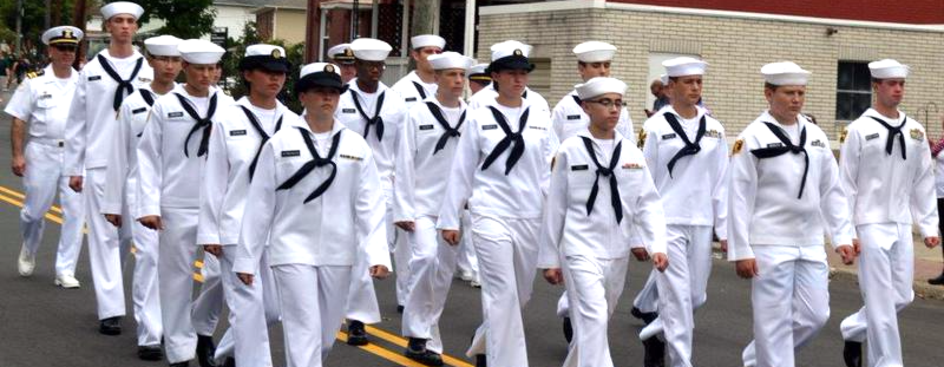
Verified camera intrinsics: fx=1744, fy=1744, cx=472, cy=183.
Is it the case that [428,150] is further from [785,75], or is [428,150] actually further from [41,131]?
[41,131]

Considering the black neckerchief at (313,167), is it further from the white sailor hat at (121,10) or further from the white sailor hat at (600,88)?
the white sailor hat at (121,10)

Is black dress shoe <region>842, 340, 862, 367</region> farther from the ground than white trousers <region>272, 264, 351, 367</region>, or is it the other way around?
white trousers <region>272, 264, 351, 367</region>

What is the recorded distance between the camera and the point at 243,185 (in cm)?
949

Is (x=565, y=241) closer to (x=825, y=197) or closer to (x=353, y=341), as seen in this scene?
(x=825, y=197)

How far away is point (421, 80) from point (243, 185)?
4048 mm

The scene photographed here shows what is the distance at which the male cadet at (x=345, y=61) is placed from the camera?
13.5 m

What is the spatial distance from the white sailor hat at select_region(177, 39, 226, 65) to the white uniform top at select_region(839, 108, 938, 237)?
385 cm

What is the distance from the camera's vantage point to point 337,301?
8836 mm

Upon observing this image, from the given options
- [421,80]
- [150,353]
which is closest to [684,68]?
[421,80]

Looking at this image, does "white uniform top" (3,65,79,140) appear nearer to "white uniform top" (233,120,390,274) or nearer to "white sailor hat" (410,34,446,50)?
"white sailor hat" (410,34,446,50)

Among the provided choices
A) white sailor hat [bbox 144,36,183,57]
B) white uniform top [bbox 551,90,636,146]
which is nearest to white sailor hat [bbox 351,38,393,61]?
white uniform top [bbox 551,90,636,146]

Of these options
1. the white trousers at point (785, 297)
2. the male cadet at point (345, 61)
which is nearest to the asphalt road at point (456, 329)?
the white trousers at point (785, 297)

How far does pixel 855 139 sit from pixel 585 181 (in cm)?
213

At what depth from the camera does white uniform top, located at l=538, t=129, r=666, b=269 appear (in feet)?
31.0
